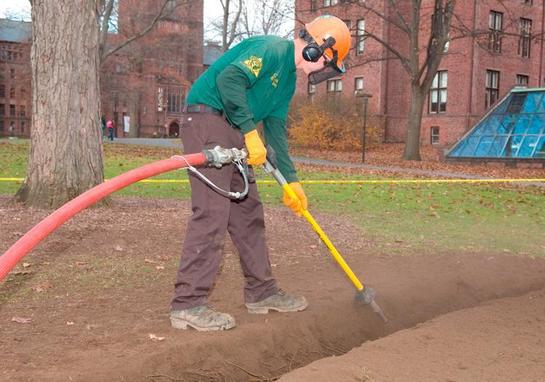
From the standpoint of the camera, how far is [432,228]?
836 centimetres

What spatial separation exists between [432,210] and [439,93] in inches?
1069

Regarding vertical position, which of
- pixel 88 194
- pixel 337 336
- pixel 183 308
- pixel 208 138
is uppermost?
pixel 208 138

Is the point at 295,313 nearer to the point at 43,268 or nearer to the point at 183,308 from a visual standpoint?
the point at 183,308

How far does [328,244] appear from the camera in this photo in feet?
14.6

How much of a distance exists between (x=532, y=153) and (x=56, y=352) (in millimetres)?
21571

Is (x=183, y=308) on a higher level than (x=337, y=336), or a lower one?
higher

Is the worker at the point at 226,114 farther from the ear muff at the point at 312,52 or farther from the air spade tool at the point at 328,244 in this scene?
the air spade tool at the point at 328,244

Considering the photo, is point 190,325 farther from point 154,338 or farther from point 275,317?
point 275,317

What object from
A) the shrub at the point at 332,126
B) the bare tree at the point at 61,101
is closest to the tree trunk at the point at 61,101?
the bare tree at the point at 61,101

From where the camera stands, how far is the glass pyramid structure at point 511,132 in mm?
22547

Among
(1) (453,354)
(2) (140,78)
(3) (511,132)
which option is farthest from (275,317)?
(2) (140,78)

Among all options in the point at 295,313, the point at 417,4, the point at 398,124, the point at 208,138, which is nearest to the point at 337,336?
the point at 295,313

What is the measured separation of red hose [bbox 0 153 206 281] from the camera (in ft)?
8.69

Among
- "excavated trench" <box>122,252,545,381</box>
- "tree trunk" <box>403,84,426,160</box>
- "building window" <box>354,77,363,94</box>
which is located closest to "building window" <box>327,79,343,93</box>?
"building window" <box>354,77,363,94</box>
